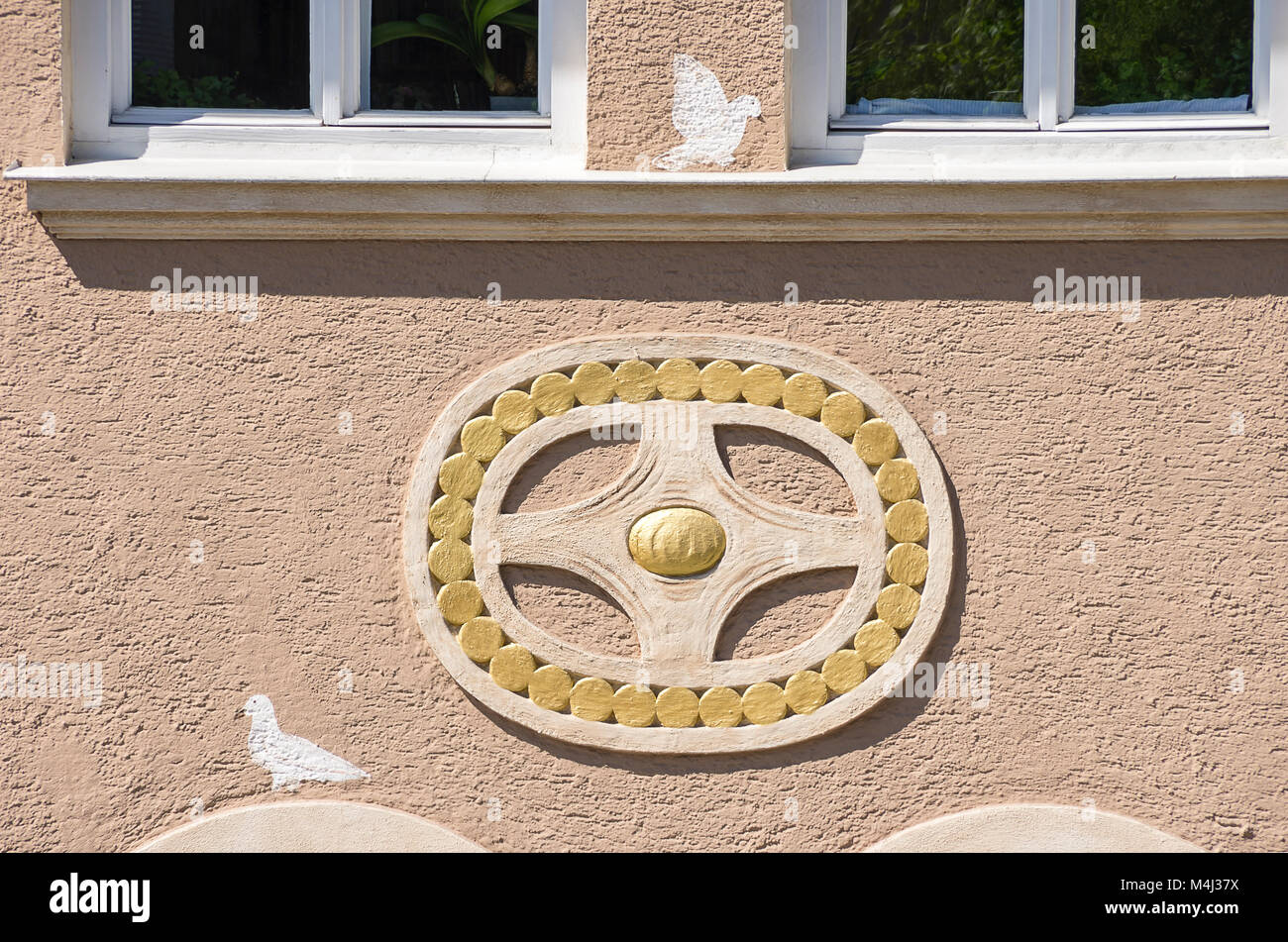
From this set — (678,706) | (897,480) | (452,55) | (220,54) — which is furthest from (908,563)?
(220,54)

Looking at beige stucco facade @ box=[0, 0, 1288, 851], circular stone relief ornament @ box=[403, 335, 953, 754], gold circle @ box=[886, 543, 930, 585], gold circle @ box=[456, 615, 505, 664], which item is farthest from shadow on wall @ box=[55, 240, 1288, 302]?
gold circle @ box=[456, 615, 505, 664]

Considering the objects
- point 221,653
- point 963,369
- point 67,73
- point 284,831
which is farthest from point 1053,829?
point 67,73

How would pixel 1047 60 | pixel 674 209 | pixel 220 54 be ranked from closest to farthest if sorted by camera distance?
pixel 674 209 < pixel 1047 60 < pixel 220 54

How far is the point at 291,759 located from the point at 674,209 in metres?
2.02

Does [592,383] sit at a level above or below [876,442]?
above

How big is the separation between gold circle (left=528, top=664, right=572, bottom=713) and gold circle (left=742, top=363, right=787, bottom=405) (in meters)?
1.01

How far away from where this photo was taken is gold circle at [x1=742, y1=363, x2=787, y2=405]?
3.22 m

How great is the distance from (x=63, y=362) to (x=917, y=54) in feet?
9.40

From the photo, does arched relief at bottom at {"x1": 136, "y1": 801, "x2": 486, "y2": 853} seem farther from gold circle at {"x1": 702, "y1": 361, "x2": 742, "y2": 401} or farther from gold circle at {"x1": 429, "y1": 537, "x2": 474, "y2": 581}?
gold circle at {"x1": 702, "y1": 361, "x2": 742, "y2": 401}

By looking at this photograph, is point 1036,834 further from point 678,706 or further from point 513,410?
point 513,410

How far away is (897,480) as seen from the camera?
10.5ft

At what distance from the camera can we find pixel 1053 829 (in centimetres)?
320

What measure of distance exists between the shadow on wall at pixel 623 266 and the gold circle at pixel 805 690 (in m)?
1.14

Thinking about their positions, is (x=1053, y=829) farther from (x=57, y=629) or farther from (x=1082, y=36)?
(x=57, y=629)
